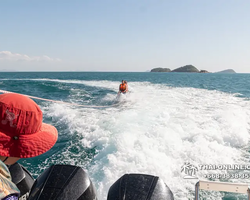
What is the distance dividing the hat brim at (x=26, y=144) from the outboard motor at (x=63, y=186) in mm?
659

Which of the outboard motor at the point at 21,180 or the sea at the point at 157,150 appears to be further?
the sea at the point at 157,150

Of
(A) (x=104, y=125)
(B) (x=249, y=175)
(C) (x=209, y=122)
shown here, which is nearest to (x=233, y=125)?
(C) (x=209, y=122)

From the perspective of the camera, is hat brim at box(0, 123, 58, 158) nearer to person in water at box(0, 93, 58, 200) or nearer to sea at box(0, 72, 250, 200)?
person in water at box(0, 93, 58, 200)

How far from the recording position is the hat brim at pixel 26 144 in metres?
1.07

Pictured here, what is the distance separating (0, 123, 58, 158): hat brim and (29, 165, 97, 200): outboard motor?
659 mm

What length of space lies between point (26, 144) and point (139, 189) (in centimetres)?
102

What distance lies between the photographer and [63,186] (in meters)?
1.72

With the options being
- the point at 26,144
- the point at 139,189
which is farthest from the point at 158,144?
the point at 26,144

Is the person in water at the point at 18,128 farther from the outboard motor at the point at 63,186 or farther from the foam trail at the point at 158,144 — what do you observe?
the foam trail at the point at 158,144

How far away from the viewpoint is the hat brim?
41.9 inches

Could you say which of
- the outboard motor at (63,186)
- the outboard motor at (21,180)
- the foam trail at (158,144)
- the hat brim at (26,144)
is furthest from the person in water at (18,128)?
the foam trail at (158,144)

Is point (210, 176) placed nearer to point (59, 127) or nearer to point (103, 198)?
point (103, 198)

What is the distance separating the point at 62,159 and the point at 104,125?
2.23 meters

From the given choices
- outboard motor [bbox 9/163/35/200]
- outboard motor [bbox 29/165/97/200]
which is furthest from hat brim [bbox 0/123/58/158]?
outboard motor [bbox 9/163/35/200]
